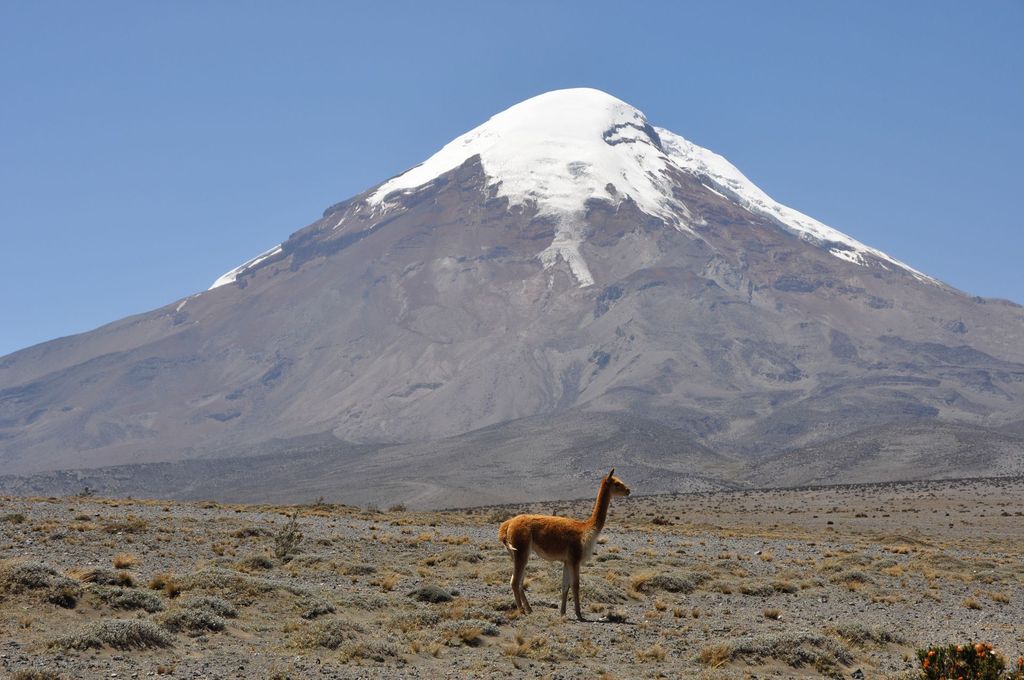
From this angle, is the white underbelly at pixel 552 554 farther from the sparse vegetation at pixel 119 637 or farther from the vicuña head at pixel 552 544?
the sparse vegetation at pixel 119 637

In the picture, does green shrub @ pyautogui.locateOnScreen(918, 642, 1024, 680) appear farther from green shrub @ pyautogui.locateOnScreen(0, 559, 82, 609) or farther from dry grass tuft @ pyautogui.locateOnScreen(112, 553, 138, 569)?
dry grass tuft @ pyautogui.locateOnScreen(112, 553, 138, 569)

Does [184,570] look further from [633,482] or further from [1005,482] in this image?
[633,482]

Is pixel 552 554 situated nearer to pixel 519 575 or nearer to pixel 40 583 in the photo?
pixel 519 575

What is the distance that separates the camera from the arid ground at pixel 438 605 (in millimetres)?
14469

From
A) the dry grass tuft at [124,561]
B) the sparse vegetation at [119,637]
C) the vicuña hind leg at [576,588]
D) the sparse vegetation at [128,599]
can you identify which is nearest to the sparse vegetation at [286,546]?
the dry grass tuft at [124,561]

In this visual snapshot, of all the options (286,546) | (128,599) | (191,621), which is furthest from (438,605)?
(286,546)

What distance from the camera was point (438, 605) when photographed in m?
18.6

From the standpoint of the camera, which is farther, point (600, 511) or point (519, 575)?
point (600, 511)

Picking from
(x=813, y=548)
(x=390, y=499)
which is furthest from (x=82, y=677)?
(x=390, y=499)

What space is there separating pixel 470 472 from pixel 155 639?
440ft

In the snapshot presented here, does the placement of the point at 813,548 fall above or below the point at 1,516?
below

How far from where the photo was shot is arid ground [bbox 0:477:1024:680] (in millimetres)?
14469

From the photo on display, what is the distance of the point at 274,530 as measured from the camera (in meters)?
29.0

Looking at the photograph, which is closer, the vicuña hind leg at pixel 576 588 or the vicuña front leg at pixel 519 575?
the vicuña hind leg at pixel 576 588
